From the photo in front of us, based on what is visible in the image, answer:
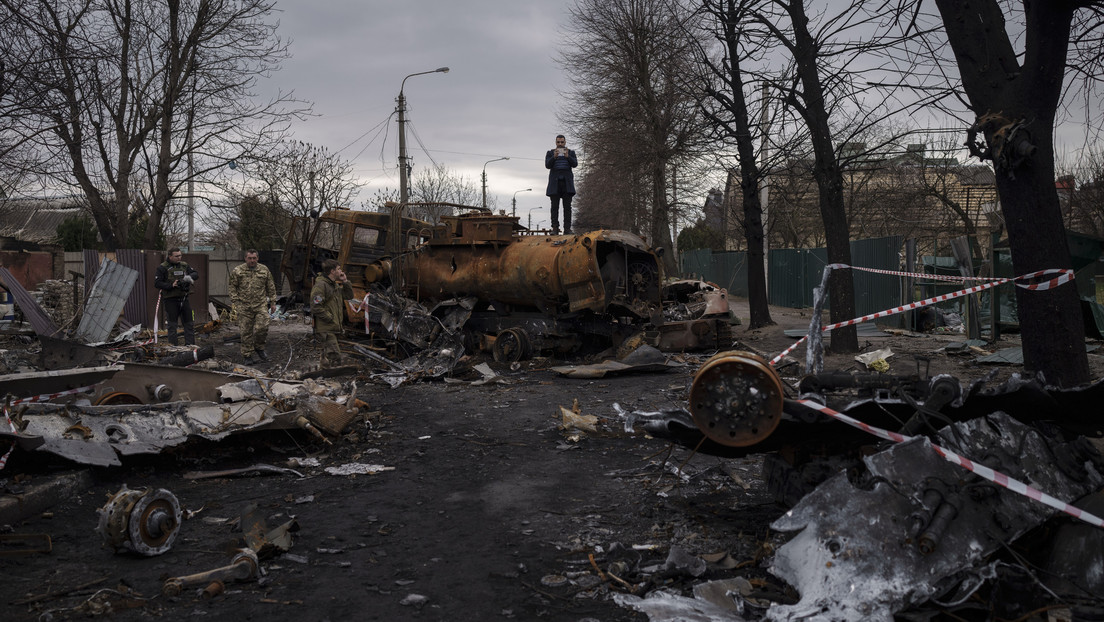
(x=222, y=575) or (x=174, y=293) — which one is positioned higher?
(x=174, y=293)

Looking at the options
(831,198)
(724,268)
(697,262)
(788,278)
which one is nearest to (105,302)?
(831,198)

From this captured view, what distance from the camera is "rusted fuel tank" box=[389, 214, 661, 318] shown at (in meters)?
11.0

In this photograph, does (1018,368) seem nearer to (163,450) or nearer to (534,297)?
(534,297)

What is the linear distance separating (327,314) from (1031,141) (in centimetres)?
895

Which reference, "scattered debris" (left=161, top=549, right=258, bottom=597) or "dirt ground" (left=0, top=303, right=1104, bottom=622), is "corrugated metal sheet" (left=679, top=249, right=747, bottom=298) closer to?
"dirt ground" (left=0, top=303, right=1104, bottom=622)

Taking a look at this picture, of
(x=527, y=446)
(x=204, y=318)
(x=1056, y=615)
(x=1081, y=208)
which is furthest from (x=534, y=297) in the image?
(x=1081, y=208)

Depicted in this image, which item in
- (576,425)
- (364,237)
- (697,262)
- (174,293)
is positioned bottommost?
(576,425)

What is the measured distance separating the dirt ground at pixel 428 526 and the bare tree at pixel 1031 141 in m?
2.50

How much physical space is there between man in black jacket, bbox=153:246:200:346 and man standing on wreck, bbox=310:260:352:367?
253cm

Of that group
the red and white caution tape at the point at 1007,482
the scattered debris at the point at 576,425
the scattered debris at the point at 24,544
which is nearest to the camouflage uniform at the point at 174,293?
the scattered debris at the point at 576,425

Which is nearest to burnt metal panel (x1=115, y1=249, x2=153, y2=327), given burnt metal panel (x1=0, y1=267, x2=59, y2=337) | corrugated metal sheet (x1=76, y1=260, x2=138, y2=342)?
corrugated metal sheet (x1=76, y1=260, x2=138, y2=342)

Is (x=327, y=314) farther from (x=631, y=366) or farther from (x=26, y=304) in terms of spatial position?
(x=631, y=366)

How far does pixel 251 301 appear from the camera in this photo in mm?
11938

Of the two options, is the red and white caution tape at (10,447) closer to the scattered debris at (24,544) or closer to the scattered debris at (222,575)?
the scattered debris at (24,544)
